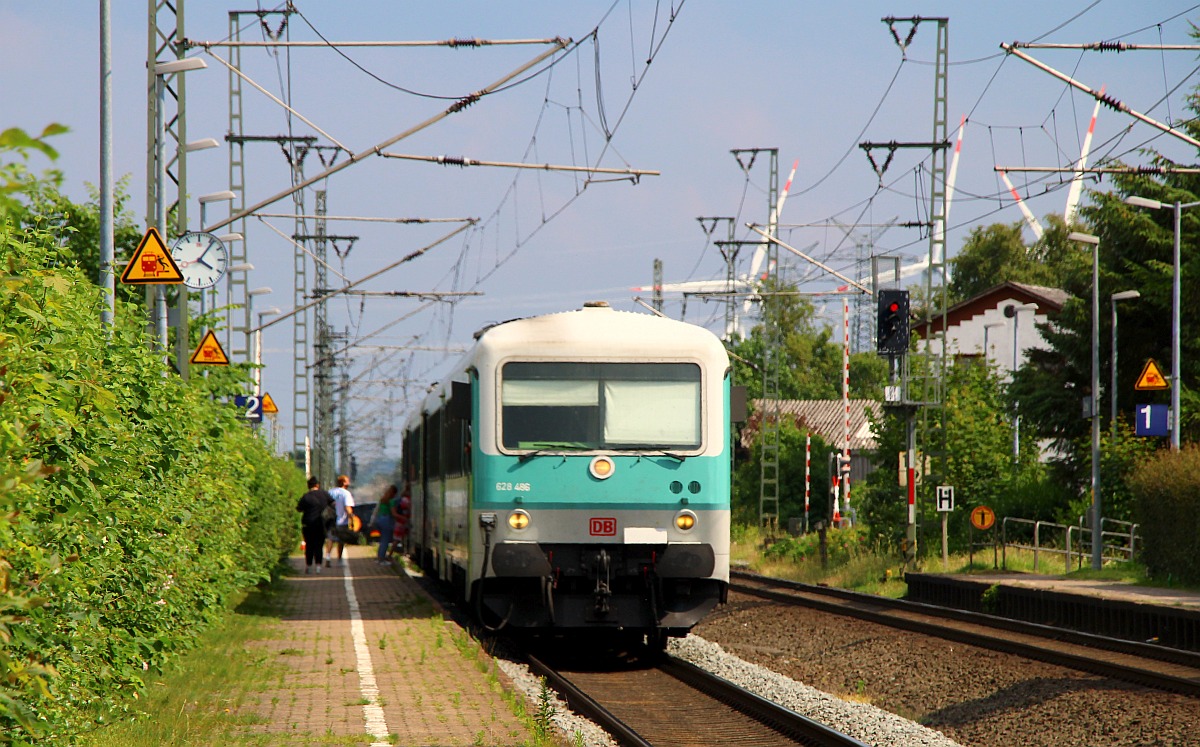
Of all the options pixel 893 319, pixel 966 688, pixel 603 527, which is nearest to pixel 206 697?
pixel 603 527

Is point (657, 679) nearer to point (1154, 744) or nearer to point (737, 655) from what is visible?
point (737, 655)

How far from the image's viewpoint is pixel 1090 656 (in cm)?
1593

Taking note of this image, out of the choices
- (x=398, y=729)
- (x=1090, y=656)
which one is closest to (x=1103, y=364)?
(x=1090, y=656)

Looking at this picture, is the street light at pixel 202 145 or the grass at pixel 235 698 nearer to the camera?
the grass at pixel 235 698

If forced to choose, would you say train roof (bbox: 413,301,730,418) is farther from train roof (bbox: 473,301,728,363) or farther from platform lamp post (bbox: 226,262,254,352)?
platform lamp post (bbox: 226,262,254,352)

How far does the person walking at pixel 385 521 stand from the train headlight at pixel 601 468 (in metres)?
16.3

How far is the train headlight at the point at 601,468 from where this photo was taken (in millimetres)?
14422

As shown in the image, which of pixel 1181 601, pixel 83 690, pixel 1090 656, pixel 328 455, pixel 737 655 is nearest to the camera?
pixel 83 690

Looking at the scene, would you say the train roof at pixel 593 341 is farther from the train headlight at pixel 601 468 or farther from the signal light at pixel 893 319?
the signal light at pixel 893 319

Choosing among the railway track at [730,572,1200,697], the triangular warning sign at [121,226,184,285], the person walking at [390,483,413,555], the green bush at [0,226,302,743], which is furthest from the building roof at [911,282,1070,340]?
the green bush at [0,226,302,743]

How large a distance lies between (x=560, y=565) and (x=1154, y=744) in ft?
18.8

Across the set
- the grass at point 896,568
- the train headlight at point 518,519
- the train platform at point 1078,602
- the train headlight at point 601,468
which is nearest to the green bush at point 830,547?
the grass at point 896,568

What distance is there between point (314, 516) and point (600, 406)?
1257cm

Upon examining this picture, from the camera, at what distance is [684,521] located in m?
14.4
